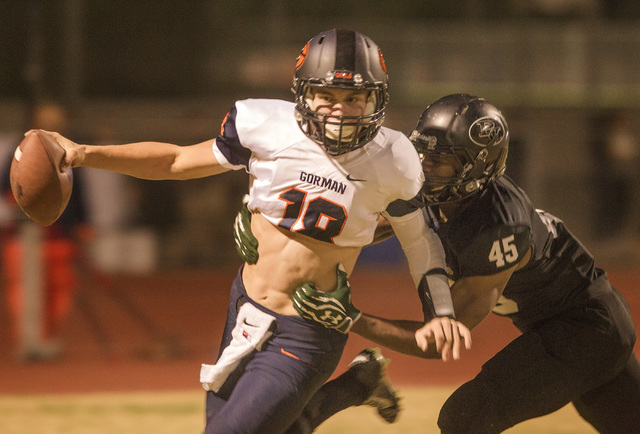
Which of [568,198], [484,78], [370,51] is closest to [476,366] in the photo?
[370,51]

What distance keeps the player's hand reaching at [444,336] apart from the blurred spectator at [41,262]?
3892 mm

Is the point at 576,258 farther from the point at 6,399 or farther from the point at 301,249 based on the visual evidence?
the point at 6,399

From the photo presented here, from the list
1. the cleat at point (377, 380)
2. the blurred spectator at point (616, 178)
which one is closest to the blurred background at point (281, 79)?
the blurred spectator at point (616, 178)

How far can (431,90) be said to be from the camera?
12930 mm

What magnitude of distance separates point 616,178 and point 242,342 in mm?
8776

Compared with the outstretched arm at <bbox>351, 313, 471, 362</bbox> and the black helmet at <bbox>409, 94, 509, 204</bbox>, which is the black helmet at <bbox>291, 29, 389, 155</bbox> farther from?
the outstretched arm at <bbox>351, 313, 471, 362</bbox>

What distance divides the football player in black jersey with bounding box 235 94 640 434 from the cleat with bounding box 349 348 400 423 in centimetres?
26

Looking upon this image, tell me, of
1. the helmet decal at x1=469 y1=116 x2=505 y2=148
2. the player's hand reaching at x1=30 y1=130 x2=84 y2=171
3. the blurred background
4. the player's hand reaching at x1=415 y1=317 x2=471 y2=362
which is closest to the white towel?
the player's hand reaching at x1=415 y1=317 x2=471 y2=362

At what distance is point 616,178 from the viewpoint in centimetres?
1041

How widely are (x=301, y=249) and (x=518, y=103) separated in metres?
10.8

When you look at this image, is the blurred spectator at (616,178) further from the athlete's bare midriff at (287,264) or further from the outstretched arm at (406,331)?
the athlete's bare midriff at (287,264)

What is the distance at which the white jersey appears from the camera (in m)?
2.63

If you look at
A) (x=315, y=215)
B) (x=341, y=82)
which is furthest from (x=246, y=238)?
(x=341, y=82)

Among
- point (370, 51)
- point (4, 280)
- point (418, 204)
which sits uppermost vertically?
point (370, 51)
